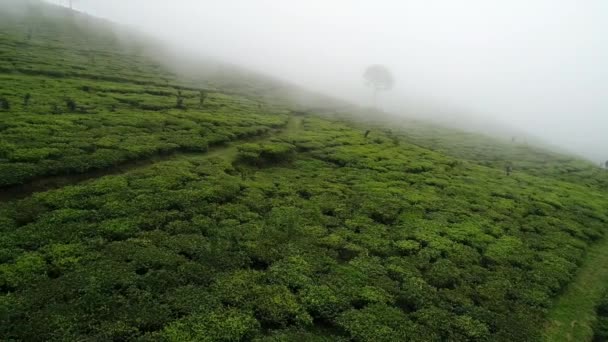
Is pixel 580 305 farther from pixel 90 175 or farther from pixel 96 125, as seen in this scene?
pixel 96 125

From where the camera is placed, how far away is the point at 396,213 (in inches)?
912

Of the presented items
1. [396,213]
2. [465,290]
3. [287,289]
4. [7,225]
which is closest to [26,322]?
[7,225]

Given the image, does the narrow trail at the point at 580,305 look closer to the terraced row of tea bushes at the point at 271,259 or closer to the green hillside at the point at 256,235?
the green hillside at the point at 256,235

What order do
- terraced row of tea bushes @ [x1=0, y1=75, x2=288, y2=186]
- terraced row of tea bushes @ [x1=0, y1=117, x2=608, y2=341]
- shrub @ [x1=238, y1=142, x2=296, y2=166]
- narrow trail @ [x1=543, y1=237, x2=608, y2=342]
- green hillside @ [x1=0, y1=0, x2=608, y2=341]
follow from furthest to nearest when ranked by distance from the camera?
1. shrub @ [x1=238, y1=142, x2=296, y2=166]
2. terraced row of tea bushes @ [x1=0, y1=75, x2=288, y2=186]
3. narrow trail @ [x1=543, y1=237, x2=608, y2=342]
4. green hillside @ [x1=0, y1=0, x2=608, y2=341]
5. terraced row of tea bushes @ [x1=0, y1=117, x2=608, y2=341]

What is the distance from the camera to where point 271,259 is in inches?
651

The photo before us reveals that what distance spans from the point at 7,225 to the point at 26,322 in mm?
5924

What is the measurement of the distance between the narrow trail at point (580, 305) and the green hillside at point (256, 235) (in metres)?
0.10

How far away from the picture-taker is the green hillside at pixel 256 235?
42.6ft

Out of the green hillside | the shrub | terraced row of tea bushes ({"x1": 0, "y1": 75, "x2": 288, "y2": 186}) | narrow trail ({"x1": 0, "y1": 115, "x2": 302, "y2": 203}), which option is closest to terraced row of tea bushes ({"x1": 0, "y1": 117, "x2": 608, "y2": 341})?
the green hillside

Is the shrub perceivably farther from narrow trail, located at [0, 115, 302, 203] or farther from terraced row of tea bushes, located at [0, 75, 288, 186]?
terraced row of tea bushes, located at [0, 75, 288, 186]

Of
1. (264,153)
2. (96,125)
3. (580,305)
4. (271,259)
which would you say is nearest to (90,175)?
(96,125)

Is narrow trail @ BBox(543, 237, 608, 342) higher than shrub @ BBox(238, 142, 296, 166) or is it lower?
lower

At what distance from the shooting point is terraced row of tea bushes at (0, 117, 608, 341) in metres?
12.5

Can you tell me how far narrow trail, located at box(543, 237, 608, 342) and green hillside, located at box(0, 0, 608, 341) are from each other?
0.33 feet
